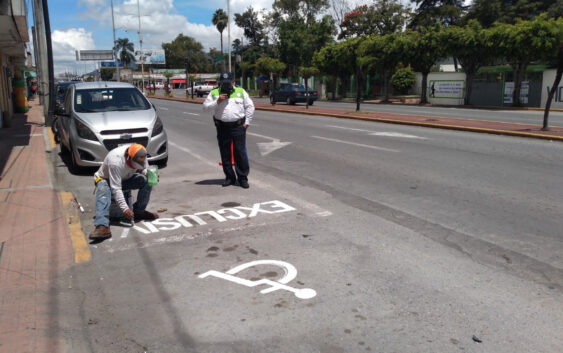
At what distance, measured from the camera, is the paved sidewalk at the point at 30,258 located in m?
3.50

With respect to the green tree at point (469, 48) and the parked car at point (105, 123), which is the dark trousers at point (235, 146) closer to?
the parked car at point (105, 123)

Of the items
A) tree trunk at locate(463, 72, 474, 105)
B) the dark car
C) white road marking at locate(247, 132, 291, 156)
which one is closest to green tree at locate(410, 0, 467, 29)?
tree trunk at locate(463, 72, 474, 105)

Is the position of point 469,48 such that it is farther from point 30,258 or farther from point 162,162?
point 30,258

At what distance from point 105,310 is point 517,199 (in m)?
5.63

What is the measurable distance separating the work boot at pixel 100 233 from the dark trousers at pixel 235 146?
282 cm

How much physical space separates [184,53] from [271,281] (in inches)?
4894

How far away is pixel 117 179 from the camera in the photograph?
18.6 feet

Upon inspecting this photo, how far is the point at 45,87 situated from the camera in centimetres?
1845

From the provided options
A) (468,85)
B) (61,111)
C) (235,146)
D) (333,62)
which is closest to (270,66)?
(333,62)

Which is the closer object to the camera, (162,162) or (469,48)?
(162,162)

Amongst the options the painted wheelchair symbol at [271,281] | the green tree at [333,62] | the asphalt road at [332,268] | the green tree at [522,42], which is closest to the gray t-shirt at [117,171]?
the asphalt road at [332,268]

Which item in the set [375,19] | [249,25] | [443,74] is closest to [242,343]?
[443,74]

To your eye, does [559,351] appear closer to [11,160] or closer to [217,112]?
[217,112]

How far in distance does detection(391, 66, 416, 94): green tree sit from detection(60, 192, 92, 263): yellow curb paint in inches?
1613
